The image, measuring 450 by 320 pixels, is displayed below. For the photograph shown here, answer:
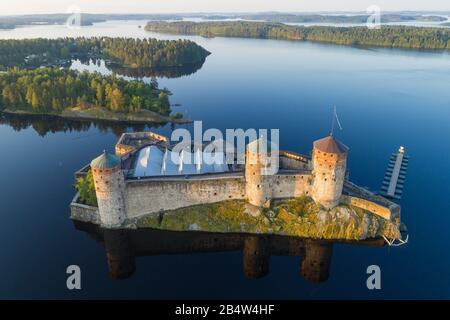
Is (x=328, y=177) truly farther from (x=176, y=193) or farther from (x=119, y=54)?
(x=119, y=54)

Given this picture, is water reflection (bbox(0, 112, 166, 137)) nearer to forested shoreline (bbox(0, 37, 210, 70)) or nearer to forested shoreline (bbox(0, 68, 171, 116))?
forested shoreline (bbox(0, 68, 171, 116))

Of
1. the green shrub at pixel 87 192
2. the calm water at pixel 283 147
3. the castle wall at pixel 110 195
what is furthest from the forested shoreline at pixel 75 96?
the castle wall at pixel 110 195

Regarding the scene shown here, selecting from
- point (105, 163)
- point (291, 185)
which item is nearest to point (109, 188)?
point (105, 163)

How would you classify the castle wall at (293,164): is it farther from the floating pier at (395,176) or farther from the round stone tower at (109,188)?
the round stone tower at (109,188)

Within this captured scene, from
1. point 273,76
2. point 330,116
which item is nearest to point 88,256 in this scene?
point 330,116

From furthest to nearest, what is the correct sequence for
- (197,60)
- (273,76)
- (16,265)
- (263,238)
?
(197,60)
(273,76)
(263,238)
(16,265)

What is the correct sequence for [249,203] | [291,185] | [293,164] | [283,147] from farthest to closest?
[283,147], [293,164], [249,203], [291,185]

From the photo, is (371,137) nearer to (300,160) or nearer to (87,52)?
(300,160)
